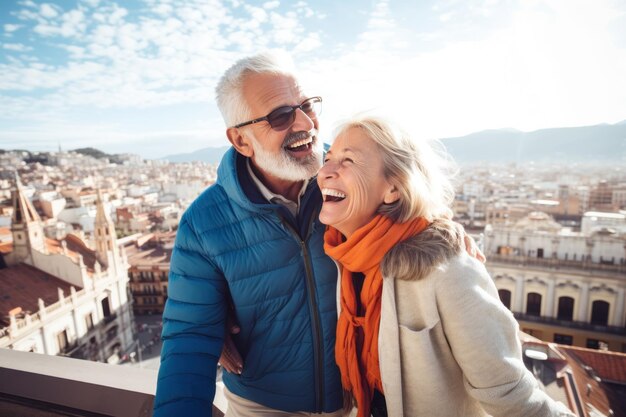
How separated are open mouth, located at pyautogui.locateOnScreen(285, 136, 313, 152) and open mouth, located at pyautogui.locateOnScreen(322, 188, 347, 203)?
0.96 ft

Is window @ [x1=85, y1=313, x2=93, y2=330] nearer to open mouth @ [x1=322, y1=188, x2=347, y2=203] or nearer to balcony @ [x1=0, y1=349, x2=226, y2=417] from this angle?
balcony @ [x1=0, y1=349, x2=226, y2=417]

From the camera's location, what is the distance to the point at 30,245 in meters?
14.2

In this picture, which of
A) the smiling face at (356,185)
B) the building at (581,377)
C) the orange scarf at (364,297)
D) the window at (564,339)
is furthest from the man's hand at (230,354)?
the window at (564,339)

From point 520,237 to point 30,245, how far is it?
20.0m

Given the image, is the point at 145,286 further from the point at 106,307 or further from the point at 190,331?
the point at 190,331

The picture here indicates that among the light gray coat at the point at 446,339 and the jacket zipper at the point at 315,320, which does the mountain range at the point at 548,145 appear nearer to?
the light gray coat at the point at 446,339

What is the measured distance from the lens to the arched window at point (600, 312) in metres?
12.3

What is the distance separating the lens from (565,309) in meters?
12.9

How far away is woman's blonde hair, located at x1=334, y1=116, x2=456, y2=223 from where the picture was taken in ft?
4.02

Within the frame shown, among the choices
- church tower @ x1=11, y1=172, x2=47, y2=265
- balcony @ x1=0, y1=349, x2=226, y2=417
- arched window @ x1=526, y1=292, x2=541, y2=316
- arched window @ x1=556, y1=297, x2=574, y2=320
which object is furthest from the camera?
church tower @ x1=11, y1=172, x2=47, y2=265

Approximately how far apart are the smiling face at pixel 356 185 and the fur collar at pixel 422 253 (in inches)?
7.6

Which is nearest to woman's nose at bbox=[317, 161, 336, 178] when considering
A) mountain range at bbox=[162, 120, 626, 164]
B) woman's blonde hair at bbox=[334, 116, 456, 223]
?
woman's blonde hair at bbox=[334, 116, 456, 223]

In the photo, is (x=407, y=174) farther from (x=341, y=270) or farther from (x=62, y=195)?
(x=62, y=195)

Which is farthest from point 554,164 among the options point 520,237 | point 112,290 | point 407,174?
point 407,174
